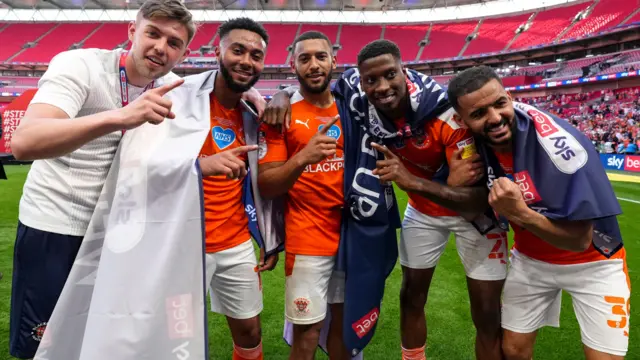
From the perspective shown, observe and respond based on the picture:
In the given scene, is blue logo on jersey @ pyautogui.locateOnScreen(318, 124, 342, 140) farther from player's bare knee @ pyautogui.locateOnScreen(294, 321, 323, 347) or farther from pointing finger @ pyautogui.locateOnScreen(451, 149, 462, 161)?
player's bare knee @ pyautogui.locateOnScreen(294, 321, 323, 347)

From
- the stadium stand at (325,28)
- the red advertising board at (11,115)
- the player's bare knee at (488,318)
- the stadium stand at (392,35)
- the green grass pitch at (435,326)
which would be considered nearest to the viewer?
the player's bare knee at (488,318)

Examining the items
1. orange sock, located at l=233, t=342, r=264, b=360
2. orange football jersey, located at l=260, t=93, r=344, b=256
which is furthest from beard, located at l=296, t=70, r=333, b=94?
Result: orange sock, located at l=233, t=342, r=264, b=360

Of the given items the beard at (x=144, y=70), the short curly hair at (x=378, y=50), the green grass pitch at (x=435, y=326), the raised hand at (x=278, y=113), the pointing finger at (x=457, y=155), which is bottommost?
the green grass pitch at (x=435, y=326)

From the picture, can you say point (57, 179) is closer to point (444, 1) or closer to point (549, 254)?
point (549, 254)

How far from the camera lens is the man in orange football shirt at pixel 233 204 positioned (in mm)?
2242

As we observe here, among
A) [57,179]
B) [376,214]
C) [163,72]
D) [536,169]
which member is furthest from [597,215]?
[57,179]

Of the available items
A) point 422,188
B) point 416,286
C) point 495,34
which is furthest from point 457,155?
point 495,34

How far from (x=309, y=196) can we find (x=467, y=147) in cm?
91

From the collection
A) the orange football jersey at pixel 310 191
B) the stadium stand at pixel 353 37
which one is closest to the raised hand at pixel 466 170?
the orange football jersey at pixel 310 191

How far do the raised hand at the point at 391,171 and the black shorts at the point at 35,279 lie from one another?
1502 mm

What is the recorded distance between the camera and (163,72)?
1.90m

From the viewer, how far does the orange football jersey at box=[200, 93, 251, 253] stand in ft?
7.29

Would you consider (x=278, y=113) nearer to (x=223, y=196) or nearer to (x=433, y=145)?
(x=223, y=196)

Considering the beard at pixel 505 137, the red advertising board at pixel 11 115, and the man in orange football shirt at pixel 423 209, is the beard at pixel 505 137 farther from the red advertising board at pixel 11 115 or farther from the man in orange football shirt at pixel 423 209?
the red advertising board at pixel 11 115
